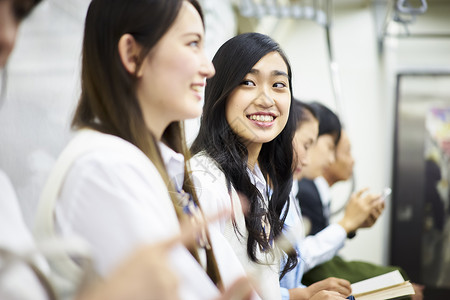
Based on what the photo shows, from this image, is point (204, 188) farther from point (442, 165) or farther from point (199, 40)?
point (442, 165)

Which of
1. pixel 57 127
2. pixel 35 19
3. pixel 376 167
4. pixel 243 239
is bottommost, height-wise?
pixel 376 167

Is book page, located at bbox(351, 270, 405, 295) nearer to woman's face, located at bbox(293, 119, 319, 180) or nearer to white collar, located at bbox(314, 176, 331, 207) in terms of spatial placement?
woman's face, located at bbox(293, 119, 319, 180)

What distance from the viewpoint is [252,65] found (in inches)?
49.1

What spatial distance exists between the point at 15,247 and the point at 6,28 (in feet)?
0.84

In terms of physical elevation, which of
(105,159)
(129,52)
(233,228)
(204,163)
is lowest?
(233,228)

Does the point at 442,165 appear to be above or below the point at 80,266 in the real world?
below

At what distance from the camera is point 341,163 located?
8.09 ft

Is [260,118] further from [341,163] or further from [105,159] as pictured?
[341,163]

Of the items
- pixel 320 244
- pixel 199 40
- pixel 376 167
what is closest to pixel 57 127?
pixel 199 40

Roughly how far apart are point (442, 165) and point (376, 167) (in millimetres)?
357

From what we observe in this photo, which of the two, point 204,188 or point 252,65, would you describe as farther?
point 252,65

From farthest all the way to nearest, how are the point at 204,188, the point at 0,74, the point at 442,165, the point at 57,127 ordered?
the point at 442,165 < the point at 57,127 < the point at 204,188 < the point at 0,74

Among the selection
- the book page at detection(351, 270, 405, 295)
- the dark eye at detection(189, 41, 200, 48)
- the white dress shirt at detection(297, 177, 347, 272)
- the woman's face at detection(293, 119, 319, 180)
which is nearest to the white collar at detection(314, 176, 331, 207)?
the woman's face at detection(293, 119, 319, 180)

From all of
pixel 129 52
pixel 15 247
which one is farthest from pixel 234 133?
pixel 15 247
